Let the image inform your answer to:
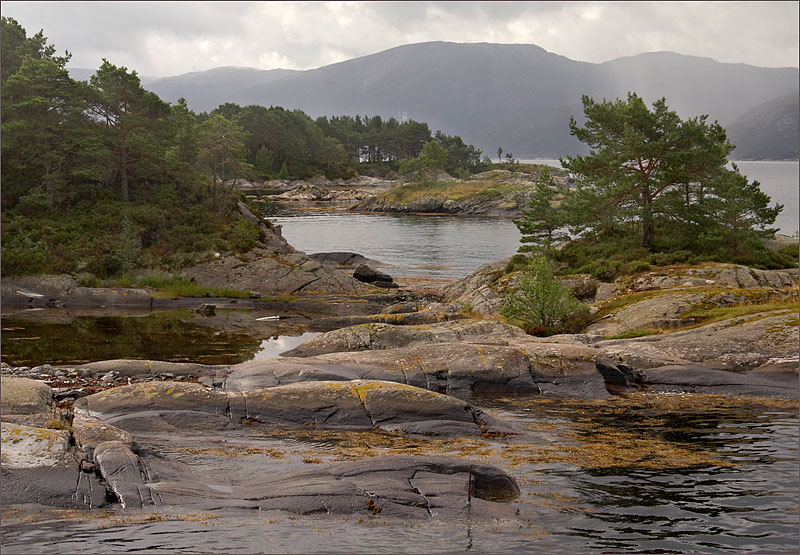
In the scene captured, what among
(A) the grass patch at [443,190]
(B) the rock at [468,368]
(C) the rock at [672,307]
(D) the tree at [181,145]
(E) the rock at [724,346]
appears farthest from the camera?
(A) the grass patch at [443,190]

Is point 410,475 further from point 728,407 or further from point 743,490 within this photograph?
point 728,407

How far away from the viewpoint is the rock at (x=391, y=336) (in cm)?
2731

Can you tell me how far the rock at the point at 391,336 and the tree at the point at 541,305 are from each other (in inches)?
101

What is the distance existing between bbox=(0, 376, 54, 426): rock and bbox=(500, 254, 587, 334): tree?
2152cm

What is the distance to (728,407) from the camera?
2095 cm

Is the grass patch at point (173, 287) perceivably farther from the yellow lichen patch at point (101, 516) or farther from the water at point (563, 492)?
the yellow lichen patch at point (101, 516)

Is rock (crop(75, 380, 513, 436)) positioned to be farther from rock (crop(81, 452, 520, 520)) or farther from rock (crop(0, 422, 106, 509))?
rock (crop(0, 422, 106, 509))

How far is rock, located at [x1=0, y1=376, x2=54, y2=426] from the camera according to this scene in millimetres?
14172

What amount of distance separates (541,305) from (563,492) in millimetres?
18702

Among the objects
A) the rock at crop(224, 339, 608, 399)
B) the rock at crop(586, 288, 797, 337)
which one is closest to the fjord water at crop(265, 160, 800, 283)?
the rock at crop(586, 288, 797, 337)

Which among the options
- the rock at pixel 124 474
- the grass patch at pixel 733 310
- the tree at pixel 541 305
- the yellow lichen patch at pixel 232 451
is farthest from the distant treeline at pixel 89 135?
the rock at pixel 124 474

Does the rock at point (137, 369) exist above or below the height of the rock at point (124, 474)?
below

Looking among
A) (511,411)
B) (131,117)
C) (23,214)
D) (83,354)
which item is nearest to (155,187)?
(131,117)

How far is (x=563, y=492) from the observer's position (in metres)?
13.5
